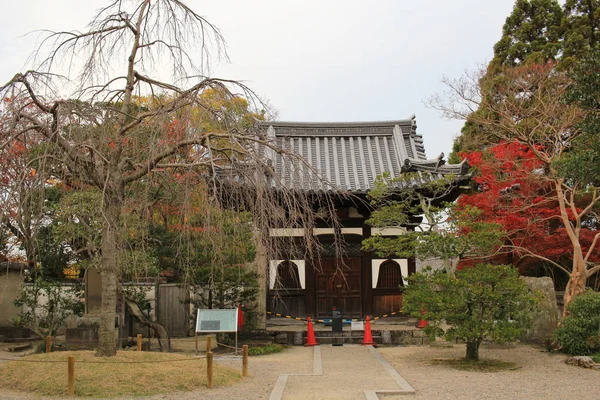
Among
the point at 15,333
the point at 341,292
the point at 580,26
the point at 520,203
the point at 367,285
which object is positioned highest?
the point at 580,26

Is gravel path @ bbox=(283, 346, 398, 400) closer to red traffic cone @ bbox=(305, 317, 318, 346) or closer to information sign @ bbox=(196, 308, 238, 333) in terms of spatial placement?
red traffic cone @ bbox=(305, 317, 318, 346)

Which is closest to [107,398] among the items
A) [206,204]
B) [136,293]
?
[206,204]

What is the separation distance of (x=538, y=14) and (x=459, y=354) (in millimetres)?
16061

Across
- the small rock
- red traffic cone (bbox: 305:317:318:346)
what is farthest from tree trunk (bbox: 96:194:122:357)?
the small rock

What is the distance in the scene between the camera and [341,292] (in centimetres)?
1645

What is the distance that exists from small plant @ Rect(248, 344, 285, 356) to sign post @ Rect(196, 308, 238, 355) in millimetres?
1194

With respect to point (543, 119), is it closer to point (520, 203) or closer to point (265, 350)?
point (520, 203)

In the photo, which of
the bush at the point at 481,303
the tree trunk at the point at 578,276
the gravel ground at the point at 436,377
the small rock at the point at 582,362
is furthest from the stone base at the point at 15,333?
the tree trunk at the point at 578,276

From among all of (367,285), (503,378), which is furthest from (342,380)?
(367,285)

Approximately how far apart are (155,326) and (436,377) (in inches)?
275

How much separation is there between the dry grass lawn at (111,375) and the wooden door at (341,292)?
22.0 ft

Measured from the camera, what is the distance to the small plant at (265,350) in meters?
13.7

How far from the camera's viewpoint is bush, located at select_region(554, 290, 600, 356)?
12734mm

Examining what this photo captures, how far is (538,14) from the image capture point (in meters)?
23.5
